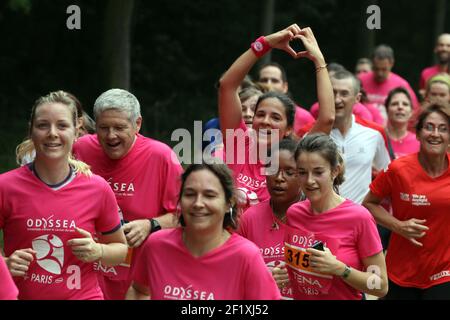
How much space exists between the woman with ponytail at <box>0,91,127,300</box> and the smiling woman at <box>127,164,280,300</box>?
20.6 inches

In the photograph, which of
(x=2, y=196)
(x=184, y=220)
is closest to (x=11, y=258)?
(x=2, y=196)

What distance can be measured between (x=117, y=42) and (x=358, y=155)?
7885mm

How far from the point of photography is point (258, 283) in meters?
4.47

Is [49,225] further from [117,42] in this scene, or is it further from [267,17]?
[267,17]

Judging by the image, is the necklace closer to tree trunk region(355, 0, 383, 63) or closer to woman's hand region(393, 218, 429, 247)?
woman's hand region(393, 218, 429, 247)

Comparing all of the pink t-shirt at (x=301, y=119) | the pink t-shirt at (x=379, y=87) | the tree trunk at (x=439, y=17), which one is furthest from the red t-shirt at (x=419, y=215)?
the tree trunk at (x=439, y=17)

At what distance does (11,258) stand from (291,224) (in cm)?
163

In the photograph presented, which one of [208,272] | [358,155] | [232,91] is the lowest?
[208,272]

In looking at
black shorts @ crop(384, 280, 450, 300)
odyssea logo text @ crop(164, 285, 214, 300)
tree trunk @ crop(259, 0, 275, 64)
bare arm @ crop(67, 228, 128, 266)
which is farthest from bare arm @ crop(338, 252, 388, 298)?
tree trunk @ crop(259, 0, 275, 64)

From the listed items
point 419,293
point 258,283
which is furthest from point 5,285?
point 419,293

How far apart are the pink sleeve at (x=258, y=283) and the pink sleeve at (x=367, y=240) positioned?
3.14 ft

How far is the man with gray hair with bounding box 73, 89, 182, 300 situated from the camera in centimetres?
612

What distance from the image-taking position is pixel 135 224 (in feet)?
19.6
